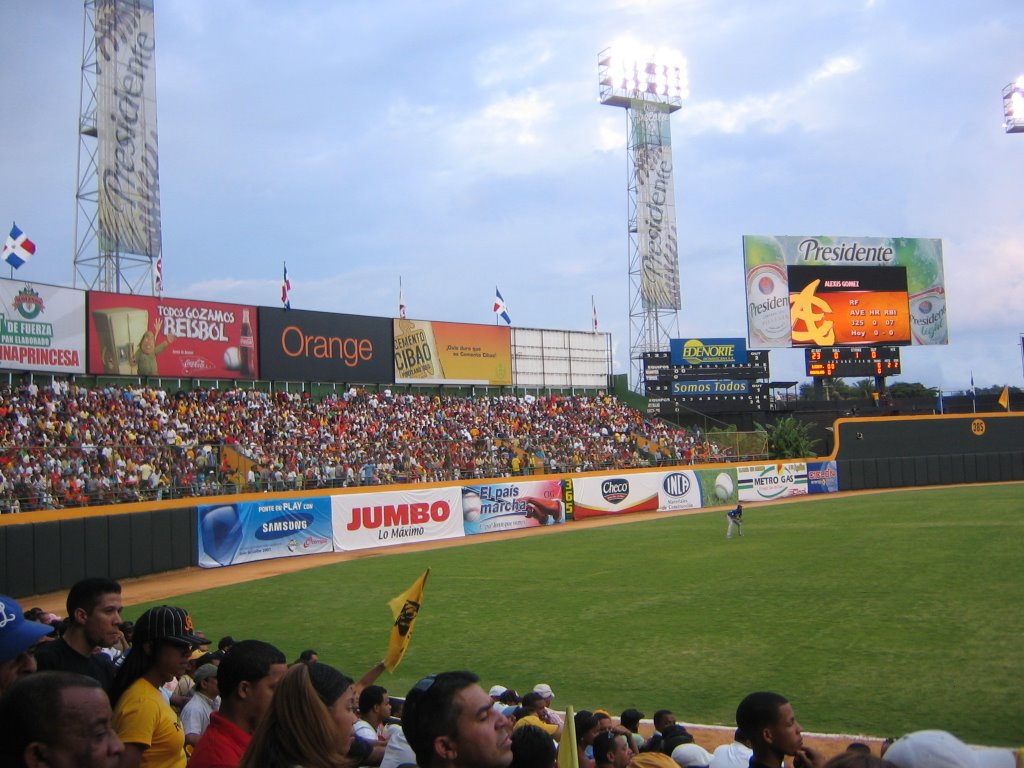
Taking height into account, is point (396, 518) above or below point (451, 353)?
below

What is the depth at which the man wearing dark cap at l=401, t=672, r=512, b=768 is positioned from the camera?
11.5 ft

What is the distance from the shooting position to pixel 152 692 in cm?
476

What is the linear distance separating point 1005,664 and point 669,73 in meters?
60.1

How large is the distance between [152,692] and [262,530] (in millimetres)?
27630

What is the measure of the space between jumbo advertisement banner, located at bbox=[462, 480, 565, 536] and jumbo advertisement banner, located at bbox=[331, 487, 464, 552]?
646 mm

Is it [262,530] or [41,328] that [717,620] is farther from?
[41,328]

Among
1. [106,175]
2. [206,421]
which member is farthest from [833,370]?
[106,175]

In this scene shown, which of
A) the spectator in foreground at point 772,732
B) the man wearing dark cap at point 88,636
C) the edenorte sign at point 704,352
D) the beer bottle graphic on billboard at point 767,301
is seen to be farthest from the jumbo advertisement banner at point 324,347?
the spectator in foreground at point 772,732

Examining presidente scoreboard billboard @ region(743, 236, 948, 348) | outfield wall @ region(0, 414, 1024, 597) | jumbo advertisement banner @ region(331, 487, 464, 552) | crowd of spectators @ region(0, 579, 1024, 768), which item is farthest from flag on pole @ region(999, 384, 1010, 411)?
crowd of spectators @ region(0, 579, 1024, 768)

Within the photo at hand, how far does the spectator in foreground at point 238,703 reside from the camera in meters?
4.12

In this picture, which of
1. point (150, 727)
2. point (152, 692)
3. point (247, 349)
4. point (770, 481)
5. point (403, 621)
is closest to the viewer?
point (150, 727)

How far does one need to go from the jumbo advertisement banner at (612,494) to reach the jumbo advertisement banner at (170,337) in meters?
16.8

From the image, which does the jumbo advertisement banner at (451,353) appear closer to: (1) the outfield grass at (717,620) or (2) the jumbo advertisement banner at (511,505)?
(2) the jumbo advertisement banner at (511,505)

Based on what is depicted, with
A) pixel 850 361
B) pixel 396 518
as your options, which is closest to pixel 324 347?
pixel 396 518
